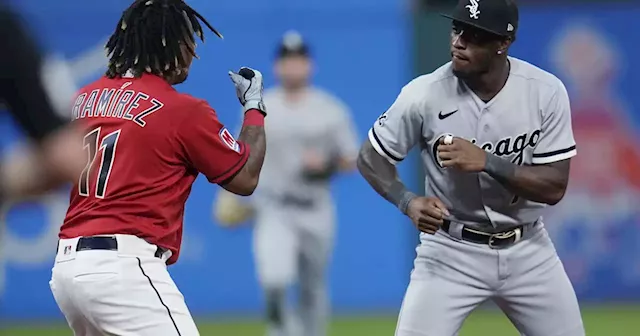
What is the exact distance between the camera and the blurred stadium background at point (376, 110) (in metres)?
11.8

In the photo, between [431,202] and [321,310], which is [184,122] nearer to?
[431,202]

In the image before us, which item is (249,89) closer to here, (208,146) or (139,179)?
(208,146)

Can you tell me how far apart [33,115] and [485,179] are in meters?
2.80

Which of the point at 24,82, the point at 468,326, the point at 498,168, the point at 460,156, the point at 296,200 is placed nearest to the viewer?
the point at 24,82

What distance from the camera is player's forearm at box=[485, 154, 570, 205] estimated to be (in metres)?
5.49

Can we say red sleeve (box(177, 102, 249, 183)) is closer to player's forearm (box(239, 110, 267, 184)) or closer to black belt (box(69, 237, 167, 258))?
player's forearm (box(239, 110, 267, 184))

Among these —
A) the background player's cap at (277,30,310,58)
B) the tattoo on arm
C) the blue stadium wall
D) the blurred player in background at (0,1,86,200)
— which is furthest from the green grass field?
the blurred player in background at (0,1,86,200)

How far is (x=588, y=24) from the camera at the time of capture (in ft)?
39.3

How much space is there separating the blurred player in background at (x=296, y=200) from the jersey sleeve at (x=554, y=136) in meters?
3.55

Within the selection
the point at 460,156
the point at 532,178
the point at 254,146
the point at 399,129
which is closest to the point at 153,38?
the point at 254,146

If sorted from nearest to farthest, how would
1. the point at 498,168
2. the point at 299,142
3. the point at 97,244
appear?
the point at 97,244
the point at 498,168
the point at 299,142

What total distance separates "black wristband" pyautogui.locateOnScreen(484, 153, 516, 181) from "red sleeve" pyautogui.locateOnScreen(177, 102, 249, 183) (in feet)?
3.56

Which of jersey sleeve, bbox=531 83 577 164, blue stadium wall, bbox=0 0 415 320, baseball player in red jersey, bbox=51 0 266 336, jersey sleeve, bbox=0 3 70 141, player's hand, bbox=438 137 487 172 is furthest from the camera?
blue stadium wall, bbox=0 0 415 320

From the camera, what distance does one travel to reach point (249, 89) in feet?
18.3
